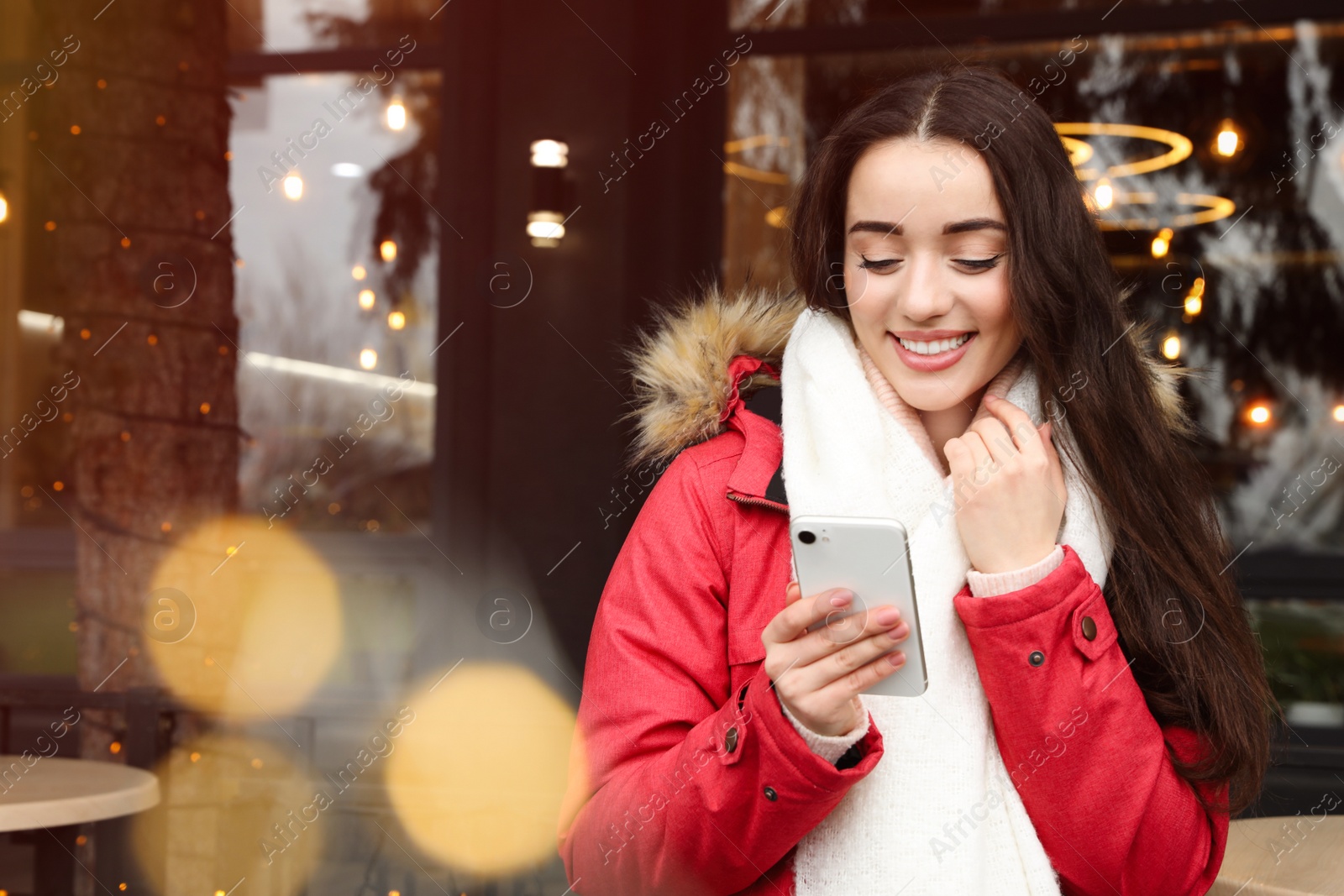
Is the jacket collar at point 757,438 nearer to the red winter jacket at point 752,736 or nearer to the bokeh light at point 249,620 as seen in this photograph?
the red winter jacket at point 752,736

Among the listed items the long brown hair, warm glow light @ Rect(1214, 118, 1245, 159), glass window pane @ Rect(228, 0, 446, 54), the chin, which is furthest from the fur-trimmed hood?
glass window pane @ Rect(228, 0, 446, 54)

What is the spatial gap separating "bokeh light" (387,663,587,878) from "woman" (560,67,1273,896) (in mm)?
2245

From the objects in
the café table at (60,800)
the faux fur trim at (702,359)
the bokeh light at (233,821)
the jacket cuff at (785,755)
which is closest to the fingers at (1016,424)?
the faux fur trim at (702,359)

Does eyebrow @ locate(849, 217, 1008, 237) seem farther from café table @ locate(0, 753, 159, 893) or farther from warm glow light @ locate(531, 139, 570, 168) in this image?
warm glow light @ locate(531, 139, 570, 168)

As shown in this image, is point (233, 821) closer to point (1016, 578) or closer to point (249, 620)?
point (249, 620)

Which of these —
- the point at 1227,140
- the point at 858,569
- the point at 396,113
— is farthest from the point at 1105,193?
the point at 858,569

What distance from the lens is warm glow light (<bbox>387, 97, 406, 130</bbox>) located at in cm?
452

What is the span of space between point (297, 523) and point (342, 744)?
990 mm

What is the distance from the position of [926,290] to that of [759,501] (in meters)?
0.35

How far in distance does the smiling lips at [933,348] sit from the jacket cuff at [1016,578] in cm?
29

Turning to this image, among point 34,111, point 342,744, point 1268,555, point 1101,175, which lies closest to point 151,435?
point 342,744

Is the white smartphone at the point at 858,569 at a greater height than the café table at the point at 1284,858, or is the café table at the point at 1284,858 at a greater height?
the white smartphone at the point at 858,569

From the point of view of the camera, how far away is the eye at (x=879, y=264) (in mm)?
1397

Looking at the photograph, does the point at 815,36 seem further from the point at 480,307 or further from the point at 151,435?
the point at 151,435
